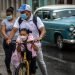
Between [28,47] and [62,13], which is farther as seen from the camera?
[62,13]

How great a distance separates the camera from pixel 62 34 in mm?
15695

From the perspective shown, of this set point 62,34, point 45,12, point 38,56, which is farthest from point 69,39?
point 38,56

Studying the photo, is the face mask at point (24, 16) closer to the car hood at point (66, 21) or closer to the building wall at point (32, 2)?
the car hood at point (66, 21)

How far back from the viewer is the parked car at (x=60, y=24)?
15.4 meters

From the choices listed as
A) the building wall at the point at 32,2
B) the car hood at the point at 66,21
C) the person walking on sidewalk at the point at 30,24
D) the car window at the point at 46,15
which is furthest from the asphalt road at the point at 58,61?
the building wall at the point at 32,2

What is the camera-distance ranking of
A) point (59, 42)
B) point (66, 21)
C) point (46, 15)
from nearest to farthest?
point (66, 21) → point (59, 42) → point (46, 15)

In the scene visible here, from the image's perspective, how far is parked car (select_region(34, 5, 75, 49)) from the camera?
50.4 feet

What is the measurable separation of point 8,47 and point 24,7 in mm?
1925

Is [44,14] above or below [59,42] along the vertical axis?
above

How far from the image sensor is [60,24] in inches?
620

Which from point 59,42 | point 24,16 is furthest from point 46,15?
point 24,16

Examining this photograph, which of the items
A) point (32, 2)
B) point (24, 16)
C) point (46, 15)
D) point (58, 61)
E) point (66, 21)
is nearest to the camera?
point (24, 16)

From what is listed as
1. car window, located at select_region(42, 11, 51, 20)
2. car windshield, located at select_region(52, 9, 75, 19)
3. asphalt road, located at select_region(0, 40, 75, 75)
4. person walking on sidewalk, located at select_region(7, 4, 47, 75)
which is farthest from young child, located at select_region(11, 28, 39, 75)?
car window, located at select_region(42, 11, 51, 20)

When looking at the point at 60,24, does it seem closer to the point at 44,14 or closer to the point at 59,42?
the point at 59,42
